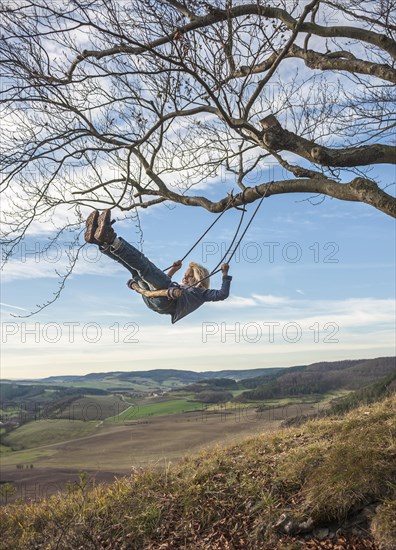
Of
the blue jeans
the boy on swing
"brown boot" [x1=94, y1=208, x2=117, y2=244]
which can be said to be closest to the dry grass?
the boy on swing

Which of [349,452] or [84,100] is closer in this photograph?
[349,452]

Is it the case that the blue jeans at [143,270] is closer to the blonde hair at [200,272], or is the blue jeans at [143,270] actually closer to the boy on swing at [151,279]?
the boy on swing at [151,279]

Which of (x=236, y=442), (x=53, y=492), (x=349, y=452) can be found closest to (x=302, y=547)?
(x=349, y=452)

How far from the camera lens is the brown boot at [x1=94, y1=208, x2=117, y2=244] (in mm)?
5773

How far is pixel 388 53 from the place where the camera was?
312 inches

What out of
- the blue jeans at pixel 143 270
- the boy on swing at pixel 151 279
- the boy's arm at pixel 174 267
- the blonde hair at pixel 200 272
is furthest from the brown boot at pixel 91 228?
the blonde hair at pixel 200 272

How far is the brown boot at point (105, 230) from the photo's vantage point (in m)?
5.77

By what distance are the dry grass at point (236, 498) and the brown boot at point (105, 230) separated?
3.65 m

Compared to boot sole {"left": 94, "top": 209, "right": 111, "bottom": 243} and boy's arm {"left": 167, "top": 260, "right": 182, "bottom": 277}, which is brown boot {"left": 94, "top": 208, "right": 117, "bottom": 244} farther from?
boy's arm {"left": 167, "top": 260, "right": 182, "bottom": 277}

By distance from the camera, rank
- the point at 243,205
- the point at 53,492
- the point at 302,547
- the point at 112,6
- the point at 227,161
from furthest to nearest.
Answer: the point at 227,161
the point at 53,492
the point at 243,205
the point at 112,6
the point at 302,547

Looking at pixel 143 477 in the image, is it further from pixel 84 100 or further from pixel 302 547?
pixel 84 100

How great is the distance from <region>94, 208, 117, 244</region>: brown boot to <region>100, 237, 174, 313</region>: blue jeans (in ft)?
0.33

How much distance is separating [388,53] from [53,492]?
31.1 feet

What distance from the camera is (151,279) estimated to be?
620 centimetres
